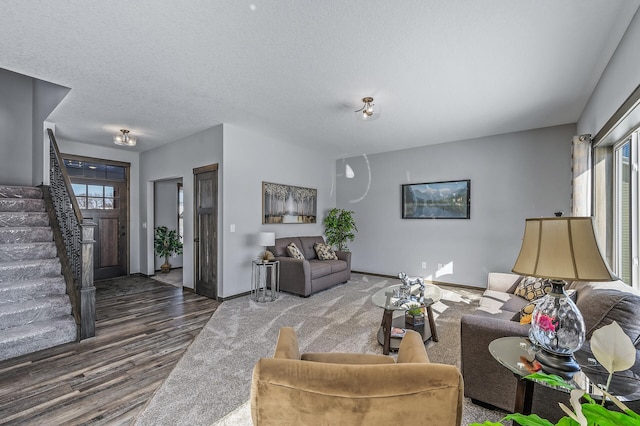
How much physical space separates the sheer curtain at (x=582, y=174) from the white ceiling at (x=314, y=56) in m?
0.56

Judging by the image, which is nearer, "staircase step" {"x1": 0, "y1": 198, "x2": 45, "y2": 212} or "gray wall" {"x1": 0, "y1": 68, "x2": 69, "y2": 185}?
"staircase step" {"x1": 0, "y1": 198, "x2": 45, "y2": 212}

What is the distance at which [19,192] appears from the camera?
410 cm

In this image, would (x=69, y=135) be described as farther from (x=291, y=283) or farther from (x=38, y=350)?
(x=291, y=283)

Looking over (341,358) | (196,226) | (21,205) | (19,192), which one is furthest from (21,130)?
(341,358)

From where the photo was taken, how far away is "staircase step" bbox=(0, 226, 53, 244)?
11.4ft

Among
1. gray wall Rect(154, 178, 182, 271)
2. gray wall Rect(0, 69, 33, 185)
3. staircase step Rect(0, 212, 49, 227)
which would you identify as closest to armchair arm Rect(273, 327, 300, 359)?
staircase step Rect(0, 212, 49, 227)

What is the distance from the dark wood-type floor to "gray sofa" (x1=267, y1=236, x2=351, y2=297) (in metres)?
1.33

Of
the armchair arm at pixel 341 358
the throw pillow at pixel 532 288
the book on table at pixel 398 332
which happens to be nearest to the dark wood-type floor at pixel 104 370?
the armchair arm at pixel 341 358

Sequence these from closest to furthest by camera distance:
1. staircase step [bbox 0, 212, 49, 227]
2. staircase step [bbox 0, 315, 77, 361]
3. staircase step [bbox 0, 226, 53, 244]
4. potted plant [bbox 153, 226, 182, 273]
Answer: staircase step [bbox 0, 315, 77, 361] → staircase step [bbox 0, 226, 53, 244] → staircase step [bbox 0, 212, 49, 227] → potted plant [bbox 153, 226, 182, 273]

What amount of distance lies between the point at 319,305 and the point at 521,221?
354 centimetres

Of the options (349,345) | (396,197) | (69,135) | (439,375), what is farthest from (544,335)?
(69,135)

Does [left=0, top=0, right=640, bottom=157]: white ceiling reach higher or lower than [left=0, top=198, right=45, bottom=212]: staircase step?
higher

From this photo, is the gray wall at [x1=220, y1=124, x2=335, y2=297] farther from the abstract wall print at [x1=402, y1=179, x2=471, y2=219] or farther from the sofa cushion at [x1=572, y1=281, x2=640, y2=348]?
the sofa cushion at [x1=572, y1=281, x2=640, y2=348]

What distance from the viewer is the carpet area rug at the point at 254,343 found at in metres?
1.94
